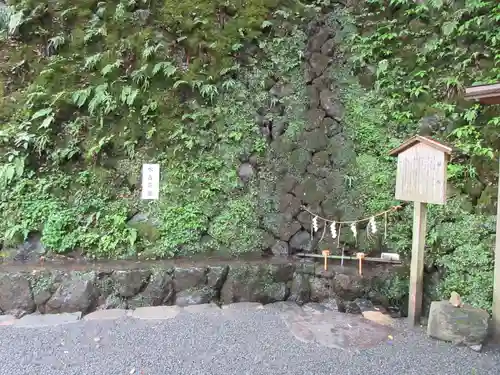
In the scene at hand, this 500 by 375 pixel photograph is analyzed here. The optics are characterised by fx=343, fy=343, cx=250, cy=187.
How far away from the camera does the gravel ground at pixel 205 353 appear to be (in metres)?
3.30

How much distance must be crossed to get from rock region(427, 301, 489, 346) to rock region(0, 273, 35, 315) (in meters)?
5.09

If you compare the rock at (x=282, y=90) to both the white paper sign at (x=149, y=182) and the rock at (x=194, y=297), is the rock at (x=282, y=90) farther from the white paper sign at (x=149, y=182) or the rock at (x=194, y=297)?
the rock at (x=194, y=297)

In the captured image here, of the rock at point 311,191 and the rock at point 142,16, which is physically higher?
the rock at point 142,16

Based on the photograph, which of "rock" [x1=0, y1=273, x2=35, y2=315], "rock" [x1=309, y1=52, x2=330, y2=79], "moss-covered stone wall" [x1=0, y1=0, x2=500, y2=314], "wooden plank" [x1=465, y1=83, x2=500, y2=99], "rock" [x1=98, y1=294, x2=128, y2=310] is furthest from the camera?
"rock" [x1=309, y1=52, x2=330, y2=79]

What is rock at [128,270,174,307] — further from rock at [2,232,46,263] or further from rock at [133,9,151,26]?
rock at [133,9,151,26]

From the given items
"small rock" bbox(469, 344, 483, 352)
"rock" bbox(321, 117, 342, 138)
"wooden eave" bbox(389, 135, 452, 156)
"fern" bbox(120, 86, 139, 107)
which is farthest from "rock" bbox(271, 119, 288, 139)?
"small rock" bbox(469, 344, 483, 352)

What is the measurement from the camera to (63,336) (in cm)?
393

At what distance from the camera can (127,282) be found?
4840 mm

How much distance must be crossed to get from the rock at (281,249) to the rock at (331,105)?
7.85ft

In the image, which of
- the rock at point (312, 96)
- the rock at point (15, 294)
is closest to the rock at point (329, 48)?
the rock at point (312, 96)

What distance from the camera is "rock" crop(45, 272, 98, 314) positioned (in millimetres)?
4598

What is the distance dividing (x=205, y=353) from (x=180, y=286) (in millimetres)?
1542

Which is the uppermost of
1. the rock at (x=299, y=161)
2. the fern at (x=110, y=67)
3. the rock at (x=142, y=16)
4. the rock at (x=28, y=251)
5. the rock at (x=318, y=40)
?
the rock at (x=142, y=16)

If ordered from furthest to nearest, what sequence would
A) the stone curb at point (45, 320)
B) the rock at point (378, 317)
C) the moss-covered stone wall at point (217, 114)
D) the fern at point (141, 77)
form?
the fern at point (141, 77)
the moss-covered stone wall at point (217, 114)
the rock at point (378, 317)
the stone curb at point (45, 320)
